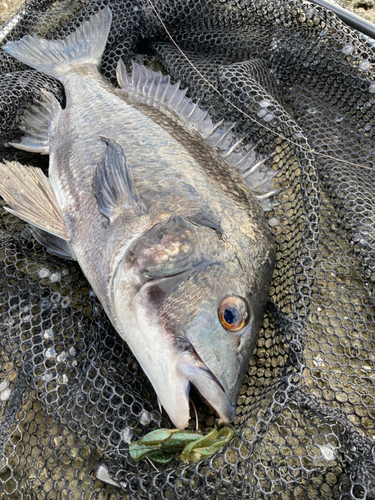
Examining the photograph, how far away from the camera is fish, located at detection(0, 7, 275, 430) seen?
1634 millimetres

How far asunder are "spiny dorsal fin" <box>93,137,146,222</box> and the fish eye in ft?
2.37

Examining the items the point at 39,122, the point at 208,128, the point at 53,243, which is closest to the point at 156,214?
the point at 53,243

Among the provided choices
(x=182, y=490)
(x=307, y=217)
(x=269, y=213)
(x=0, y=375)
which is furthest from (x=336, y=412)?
(x=0, y=375)

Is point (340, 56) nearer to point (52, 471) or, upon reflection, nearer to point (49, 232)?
point (49, 232)

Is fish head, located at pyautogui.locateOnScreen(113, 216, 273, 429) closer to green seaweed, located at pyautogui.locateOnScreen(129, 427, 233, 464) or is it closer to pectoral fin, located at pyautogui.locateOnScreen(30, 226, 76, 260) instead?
green seaweed, located at pyautogui.locateOnScreen(129, 427, 233, 464)

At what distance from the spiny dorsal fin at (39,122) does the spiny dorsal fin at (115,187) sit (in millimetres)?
1035

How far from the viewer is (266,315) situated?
220cm

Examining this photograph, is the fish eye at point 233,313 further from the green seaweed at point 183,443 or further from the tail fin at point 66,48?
the tail fin at point 66,48

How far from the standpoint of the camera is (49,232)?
229 cm

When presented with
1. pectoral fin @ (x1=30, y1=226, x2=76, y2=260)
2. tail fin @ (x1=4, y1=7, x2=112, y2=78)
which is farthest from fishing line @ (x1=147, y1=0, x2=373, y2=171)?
pectoral fin @ (x1=30, y1=226, x2=76, y2=260)

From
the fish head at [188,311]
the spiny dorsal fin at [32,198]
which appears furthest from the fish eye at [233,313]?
the spiny dorsal fin at [32,198]

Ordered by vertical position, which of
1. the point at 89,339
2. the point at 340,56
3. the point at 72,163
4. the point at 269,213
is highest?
the point at 340,56

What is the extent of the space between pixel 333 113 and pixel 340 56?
0.45m

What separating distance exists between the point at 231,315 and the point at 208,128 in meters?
1.65
